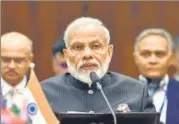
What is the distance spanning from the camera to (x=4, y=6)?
723cm

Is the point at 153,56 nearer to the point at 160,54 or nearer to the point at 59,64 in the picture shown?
the point at 160,54

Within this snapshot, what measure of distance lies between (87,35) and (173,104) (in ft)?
2.42

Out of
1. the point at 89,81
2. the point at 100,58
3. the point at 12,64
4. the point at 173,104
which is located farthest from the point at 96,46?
the point at 12,64

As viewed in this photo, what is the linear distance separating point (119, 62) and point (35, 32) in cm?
84

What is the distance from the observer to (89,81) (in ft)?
14.3

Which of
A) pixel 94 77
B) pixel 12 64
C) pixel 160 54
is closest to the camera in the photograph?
pixel 94 77

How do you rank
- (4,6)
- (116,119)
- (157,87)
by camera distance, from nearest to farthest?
1. (116,119)
2. (157,87)
3. (4,6)

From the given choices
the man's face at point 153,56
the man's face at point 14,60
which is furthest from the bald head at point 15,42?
the man's face at point 153,56

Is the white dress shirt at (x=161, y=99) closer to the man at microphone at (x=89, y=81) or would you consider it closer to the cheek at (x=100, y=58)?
the man at microphone at (x=89, y=81)

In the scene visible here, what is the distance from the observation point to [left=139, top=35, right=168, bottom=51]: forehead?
559cm

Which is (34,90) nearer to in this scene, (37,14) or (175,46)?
(175,46)

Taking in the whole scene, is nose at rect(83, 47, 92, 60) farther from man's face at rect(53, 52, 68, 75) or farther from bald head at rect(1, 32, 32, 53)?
man's face at rect(53, 52, 68, 75)

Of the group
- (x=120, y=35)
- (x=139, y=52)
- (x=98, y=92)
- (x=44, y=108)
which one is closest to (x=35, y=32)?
(x=120, y=35)

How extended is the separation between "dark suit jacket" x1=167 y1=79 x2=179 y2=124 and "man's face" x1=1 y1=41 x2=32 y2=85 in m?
1.06
